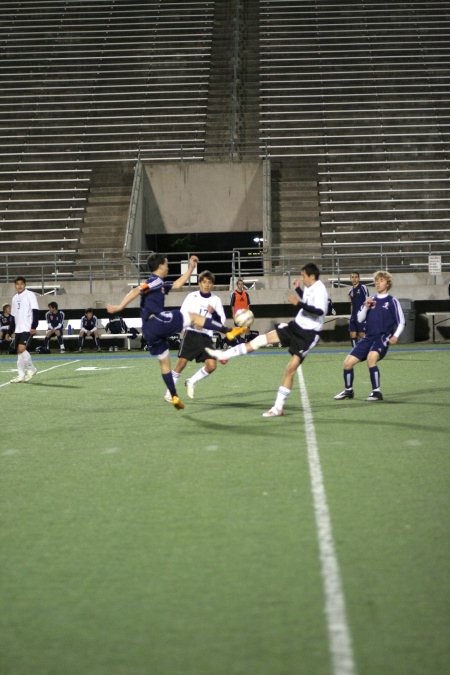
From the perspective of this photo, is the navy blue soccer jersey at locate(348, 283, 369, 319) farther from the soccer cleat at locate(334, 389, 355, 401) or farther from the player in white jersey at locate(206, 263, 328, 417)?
the player in white jersey at locate(206, 263, 328, 417)

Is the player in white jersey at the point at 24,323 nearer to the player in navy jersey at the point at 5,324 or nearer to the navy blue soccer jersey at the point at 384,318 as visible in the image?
the navy blue soccer jersey at the point at 384,318

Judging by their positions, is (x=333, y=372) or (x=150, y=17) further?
(x=150, y=17)

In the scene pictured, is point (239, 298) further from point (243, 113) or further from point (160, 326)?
point (243, 113)

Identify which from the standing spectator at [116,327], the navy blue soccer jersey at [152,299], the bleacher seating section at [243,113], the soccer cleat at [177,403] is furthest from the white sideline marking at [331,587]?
the bleacher seating section at [243,113]

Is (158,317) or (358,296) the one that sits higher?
(358,296)

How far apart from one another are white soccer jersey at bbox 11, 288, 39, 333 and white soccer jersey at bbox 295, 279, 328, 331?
22.5 feet

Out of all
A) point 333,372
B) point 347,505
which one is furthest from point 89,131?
point 347,505

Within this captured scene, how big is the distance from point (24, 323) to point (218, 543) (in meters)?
11.4

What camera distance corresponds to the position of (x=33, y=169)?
3450 centimetres

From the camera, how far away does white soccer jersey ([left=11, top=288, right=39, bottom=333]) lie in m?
15.4

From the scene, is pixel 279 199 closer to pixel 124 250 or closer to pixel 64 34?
pixel 124 250

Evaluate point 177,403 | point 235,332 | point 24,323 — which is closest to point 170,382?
point 177,403

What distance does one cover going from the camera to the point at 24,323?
15688 mm

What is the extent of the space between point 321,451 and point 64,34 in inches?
1537
